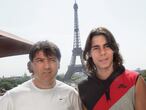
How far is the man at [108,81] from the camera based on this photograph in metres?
2.99

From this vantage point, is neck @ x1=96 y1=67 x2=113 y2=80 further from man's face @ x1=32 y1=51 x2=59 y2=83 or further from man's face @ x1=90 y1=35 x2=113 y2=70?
man's face @ x1=32 y1=51 x2=59 y2=83

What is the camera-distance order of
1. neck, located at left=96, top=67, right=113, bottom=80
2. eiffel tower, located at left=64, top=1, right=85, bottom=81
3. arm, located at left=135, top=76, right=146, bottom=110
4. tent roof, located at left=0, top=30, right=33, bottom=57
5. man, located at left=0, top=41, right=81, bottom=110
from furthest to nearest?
eiffel tower, located at left=64, top=1, right=85, bottom=81 < tent roof, located at left=0, top=30, right=33, bottom=57 < neck, located at left=96, top=67, right=113, bottom=80 < man, located at left=0, top=41, right=81, bottom=110 < arm, located at left=135, top=76, right=146, bottom=110

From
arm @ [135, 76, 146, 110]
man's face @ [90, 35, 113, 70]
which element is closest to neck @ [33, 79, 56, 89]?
man's face @ [90, 35, 113, 70]

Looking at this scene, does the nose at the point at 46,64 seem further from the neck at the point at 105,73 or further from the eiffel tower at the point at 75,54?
the eiffel tower at the point at 75,54

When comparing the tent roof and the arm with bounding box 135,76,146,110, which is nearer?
the arm with bounding box 135,76,146,110

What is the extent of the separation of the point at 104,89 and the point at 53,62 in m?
0.56

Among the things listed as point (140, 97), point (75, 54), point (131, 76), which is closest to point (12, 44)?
point (131, 76)

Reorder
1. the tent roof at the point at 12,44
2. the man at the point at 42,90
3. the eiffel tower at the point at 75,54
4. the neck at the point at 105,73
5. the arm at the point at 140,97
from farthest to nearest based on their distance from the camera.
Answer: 1. the eiffel tower at the point at 75,54
2. the tent roof at the point at 12,44
3. the neck at the point at 105,73
4. the man at the point at 42,90
5. the arm at the point at 140,97

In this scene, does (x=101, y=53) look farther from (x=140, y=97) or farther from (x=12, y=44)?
(x=12, y=44)

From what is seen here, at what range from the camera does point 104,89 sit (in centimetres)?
318

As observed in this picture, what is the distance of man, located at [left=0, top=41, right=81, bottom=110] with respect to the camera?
10.00 feet

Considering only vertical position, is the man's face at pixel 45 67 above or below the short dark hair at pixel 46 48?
below

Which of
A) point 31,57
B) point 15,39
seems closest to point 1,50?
point 15,39

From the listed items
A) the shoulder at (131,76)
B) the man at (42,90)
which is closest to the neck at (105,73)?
the shoulder at (131,76)
